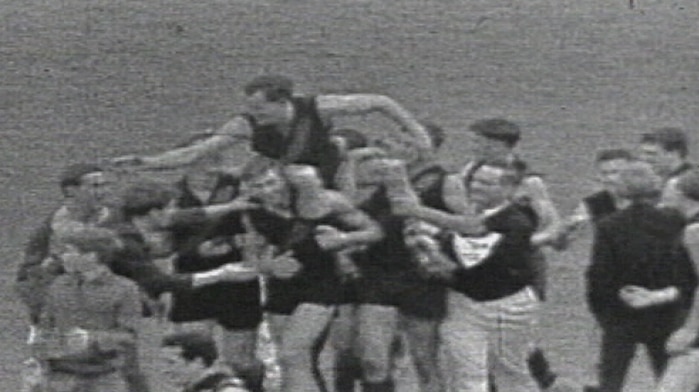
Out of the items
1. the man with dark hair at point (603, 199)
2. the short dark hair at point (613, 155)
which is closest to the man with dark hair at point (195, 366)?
the man with dark hair at point (603, 199)

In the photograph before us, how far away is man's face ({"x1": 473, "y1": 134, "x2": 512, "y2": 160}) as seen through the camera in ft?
19.7

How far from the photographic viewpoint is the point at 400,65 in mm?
6082

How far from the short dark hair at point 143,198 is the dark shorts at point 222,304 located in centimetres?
41

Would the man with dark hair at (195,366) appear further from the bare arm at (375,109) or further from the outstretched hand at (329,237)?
the bare arm at (375,109)

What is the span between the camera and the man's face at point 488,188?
235 inches

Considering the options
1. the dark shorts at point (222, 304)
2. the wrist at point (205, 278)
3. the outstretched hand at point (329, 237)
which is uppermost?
the outstretched hand at point (329, 237)

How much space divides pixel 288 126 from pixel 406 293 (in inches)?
35.9

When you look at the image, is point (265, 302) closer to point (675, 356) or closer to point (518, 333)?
point (518, 333)

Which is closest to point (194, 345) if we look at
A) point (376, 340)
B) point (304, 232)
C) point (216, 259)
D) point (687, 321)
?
point (216, 259)

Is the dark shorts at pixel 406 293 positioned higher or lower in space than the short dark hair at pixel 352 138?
lower

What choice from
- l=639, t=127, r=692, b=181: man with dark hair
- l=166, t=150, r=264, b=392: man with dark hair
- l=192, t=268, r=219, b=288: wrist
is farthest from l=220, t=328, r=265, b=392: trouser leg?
l=639, t=127, r=692, b=181: man with dark hair

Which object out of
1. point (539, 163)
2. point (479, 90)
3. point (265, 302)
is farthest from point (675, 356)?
point (265, 302)

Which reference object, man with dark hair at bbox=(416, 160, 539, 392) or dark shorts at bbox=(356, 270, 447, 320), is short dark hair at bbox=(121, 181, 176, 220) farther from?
man with dark hair at bbox=(416, 160, 539, 392)

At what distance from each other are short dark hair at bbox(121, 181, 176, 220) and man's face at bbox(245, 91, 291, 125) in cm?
51
